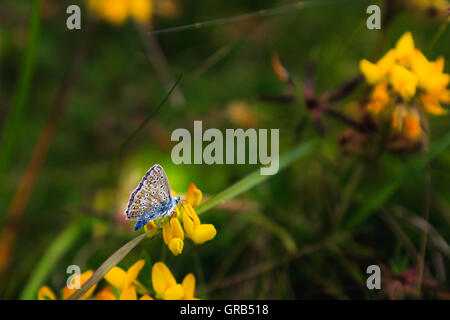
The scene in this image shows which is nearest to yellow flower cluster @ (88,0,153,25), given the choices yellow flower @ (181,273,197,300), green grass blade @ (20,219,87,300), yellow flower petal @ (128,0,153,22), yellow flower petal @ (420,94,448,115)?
yellow flower petal @ (128,0,153,22)

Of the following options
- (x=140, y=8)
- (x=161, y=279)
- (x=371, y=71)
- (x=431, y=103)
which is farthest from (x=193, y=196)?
(x=140, y=8)

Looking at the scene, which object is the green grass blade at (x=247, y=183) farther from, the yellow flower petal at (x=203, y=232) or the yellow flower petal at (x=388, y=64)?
the yellow flower petal at (x=388, y=64)

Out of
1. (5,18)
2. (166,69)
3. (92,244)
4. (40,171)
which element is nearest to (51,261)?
(92,244)

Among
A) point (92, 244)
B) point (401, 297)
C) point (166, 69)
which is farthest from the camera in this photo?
point (166, 69)

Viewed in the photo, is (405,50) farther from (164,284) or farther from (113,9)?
(113,9)

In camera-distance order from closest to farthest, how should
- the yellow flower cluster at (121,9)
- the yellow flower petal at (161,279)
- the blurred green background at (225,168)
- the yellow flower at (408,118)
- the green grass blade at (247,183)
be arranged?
1. the yellow flower petal at (161,279)
2. the green grass blade at (247,183)
3. the yellow flower at (408,118)
4. the blurred green background at (225,168)
5. the yellow flower cluster at (121,9)

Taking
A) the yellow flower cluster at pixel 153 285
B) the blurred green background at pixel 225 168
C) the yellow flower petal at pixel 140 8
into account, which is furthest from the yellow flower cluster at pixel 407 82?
the yellow flower petal at pixel 140 8
